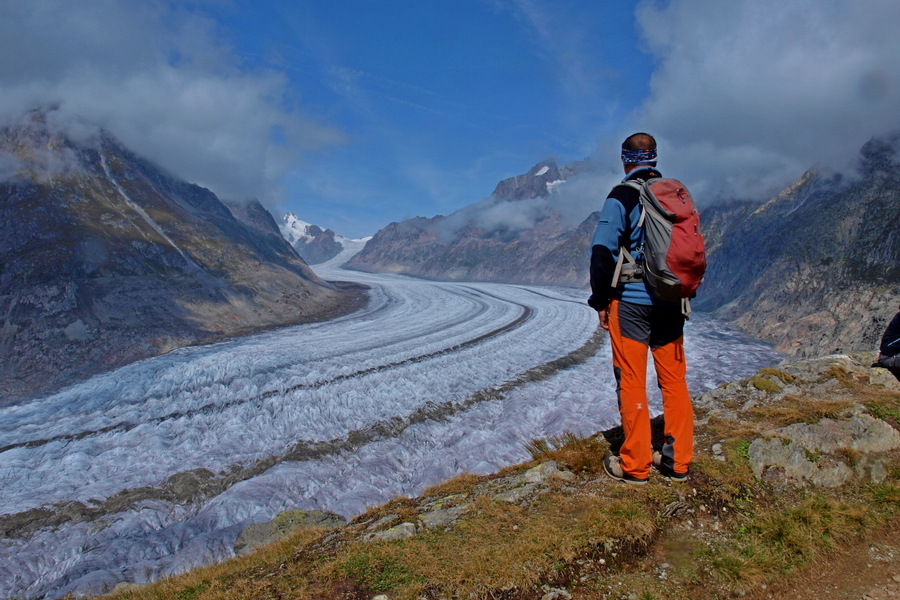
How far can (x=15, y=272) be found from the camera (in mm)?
17984

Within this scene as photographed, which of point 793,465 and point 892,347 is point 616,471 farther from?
point 892,347

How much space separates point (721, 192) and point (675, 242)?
58.7m

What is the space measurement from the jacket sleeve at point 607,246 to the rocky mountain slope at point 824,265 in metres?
20.2

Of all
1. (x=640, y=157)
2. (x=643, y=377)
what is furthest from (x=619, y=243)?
(x=643, y=377)

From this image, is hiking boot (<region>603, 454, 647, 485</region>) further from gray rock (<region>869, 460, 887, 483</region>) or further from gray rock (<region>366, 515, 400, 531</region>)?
gray rock (<region>869, 460, 887, 483</region>)

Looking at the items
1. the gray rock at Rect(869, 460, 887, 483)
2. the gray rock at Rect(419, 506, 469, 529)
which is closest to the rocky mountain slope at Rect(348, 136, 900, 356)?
the gray rock at Rect(869, 460, 887, 483)

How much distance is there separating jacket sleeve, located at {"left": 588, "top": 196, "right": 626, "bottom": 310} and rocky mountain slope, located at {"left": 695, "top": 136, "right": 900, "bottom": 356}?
2016 cm

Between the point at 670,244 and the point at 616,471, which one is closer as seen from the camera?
the point at 670,244

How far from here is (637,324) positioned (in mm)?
3486

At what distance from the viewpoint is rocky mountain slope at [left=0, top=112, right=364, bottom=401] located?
647 inches

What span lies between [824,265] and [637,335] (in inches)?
1180

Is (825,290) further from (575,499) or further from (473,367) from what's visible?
(575,499)

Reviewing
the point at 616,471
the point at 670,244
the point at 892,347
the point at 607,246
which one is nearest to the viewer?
the point at 670,244

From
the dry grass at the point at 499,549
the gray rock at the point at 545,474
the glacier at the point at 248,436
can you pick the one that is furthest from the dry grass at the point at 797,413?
the glacier at the point at 248,436
